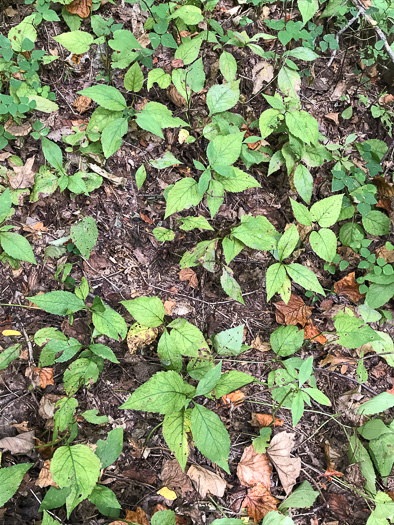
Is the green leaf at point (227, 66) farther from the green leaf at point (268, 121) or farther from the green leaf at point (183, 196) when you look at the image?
the green leaf at point (183, 196)

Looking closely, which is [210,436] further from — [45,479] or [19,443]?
[19,443]

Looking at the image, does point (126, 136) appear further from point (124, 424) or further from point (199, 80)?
point (124, 424)

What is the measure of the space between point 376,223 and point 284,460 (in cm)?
176

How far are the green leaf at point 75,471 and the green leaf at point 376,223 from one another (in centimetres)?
234

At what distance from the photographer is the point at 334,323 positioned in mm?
2492

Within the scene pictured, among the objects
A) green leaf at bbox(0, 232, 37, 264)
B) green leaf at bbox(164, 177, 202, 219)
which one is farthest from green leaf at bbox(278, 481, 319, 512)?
green leaf at bbox(0, 232, 37, 264)

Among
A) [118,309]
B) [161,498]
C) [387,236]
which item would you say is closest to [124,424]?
[161,498]

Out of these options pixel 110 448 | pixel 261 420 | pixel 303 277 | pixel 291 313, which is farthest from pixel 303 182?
pixel 110 448

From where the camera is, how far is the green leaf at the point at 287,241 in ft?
8.03

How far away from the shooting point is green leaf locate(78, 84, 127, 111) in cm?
253

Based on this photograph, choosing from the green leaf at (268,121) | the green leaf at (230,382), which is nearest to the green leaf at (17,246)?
the green leaf at (230,382)

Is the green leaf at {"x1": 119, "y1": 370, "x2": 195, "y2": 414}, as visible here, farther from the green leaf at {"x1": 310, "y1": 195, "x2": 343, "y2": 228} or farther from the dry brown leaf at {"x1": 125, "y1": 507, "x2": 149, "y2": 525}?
the green leaf at {"x1": 310, "y1": 195, "x2": 343, "y2": 228}

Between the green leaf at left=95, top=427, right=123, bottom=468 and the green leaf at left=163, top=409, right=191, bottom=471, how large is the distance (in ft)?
0.92

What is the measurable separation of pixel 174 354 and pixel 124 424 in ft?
1.58
